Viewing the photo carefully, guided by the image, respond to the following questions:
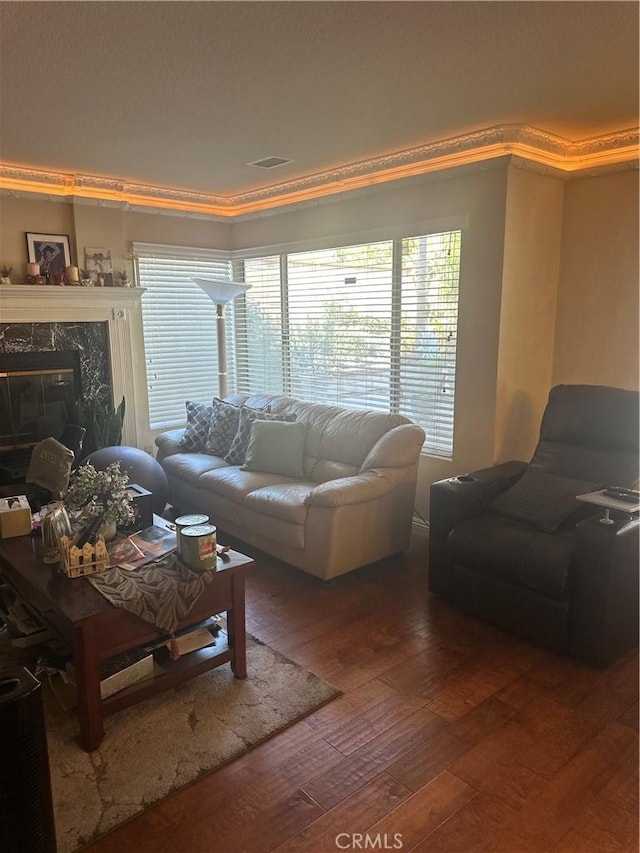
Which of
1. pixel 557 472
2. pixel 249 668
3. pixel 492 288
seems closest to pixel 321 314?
pixel 492 288

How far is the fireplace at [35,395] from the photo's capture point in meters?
4.55

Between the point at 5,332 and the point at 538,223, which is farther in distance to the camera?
the point at 5,332

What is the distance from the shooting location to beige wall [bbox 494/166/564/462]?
12.1ft

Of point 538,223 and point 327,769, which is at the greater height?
point 538,223

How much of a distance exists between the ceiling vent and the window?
0.85 meters

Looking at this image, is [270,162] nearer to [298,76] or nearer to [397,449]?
[298,76]

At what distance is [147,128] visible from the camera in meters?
3.30

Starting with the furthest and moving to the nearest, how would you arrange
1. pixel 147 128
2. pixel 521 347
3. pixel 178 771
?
1. pixel 521 347
2. pixel 147 128
3. pixel 178 771

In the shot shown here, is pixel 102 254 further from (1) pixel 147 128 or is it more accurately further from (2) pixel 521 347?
(2) pixel 521 347

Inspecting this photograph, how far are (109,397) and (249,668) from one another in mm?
3009

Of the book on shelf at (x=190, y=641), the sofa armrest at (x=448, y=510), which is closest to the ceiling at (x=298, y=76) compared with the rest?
the sofa armrest at (x=448, y=510)

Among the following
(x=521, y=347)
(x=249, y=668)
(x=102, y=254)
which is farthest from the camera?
(x=102, y=254)

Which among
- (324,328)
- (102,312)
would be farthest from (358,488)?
(102,312)

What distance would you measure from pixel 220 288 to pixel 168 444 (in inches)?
52.1
